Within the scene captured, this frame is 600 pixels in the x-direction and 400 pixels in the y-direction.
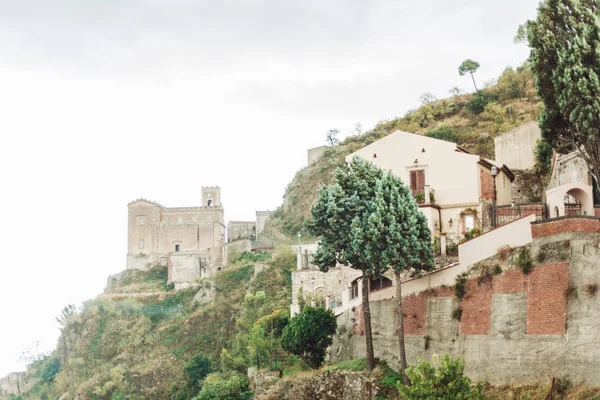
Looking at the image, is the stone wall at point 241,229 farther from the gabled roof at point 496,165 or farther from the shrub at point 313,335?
the shrub at point 313,335

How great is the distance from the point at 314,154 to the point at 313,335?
49456 mm

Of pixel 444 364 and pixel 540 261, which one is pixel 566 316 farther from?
pixel 444 364

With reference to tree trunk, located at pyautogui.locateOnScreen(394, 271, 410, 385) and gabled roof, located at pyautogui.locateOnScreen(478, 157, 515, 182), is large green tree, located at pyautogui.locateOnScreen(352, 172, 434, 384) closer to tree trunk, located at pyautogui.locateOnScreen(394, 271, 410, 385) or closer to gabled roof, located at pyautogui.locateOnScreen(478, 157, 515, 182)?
tree trunk, located at pyautogui.locateOnScreen(394, 271, 410, 385)

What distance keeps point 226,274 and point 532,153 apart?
3615 centimetres

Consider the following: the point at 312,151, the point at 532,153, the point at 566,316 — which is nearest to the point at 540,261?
the point at 566,316

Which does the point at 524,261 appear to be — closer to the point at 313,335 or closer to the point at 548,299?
the point at 548,299

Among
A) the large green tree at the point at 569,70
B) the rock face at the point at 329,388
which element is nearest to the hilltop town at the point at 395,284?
the rock face at the point at 329,388

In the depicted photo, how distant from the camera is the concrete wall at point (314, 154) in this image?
84.0 meters

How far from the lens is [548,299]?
25125mm

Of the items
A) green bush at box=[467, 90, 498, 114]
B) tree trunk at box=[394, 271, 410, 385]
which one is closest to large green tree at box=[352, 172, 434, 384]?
tree trunk at box=[394, 271, 410, 385]

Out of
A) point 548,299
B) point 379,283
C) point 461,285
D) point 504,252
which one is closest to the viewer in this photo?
point 548,299

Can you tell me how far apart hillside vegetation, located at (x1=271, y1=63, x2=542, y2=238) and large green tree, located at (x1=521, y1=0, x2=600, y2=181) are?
3351 centimetres

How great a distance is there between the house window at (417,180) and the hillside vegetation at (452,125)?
2151 centimetres

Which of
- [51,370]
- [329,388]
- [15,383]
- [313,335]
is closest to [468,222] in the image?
[313,335]
